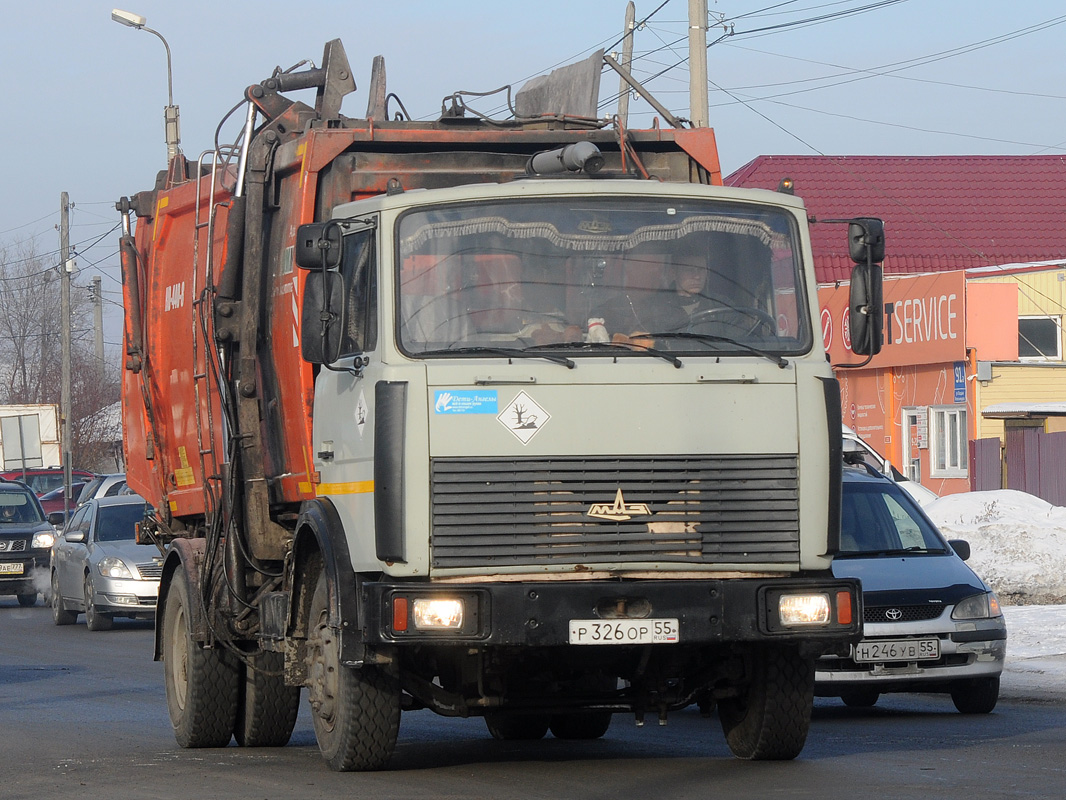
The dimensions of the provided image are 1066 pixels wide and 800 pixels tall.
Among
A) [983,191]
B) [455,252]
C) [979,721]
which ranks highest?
[983,191]

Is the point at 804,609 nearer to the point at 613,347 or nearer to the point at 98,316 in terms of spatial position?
the point at 613,347

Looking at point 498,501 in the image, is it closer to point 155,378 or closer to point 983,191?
point 155,378

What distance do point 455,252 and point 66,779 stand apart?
328cm

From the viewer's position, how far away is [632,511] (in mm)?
7641

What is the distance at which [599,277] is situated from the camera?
25.9 ft

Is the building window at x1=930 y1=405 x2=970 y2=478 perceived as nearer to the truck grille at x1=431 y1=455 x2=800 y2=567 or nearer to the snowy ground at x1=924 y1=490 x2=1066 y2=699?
the snowy ground at x1=924 y1=490 x2=1066 y2=699

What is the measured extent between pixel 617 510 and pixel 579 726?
130 inches

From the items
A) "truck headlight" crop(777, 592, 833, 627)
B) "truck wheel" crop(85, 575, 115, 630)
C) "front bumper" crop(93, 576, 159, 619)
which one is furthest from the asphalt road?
"truck wheel" crop(85, 575, 115, 630)

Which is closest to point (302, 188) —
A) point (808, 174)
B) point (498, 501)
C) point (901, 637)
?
point (498, 501)

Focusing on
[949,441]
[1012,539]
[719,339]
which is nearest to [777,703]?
[719,339]

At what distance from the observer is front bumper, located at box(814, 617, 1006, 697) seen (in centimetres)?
1119

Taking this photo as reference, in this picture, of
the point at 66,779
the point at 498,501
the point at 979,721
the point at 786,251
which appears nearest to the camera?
the point at 498,501

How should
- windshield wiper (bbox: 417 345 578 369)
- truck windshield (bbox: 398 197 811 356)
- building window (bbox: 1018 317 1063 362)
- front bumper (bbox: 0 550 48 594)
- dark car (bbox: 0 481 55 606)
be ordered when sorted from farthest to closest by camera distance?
building window (bbox: 1018 317 1063 362), front bumper (bbox: 0 550 48 594), dark car (bbox: 0 481 55 606), truck windshield (bbox: 398 197 811 356), windshield wiper (bbox: 417 345 578 369)

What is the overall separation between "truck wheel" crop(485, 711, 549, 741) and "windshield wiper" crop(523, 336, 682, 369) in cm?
318
